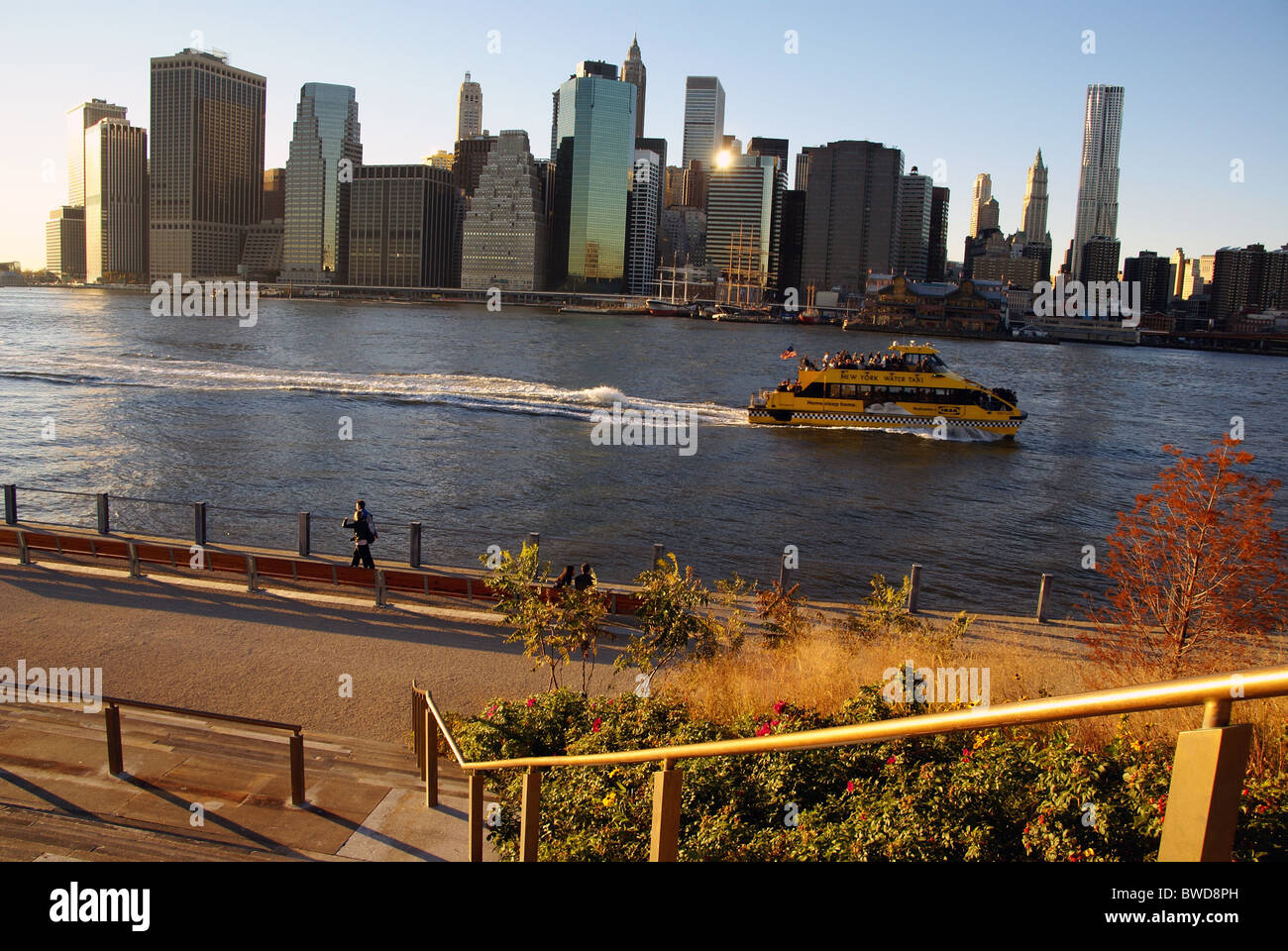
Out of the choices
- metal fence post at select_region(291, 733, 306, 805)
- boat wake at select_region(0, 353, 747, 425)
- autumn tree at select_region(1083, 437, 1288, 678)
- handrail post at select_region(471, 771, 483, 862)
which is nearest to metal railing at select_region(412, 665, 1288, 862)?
handrail post at select_region(471, 771, 483, 862)

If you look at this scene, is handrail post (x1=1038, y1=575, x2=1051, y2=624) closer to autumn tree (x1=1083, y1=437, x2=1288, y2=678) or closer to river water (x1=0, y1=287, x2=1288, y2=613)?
autumn tree (x1=1083, y1=437, x2=1288, y2=678)

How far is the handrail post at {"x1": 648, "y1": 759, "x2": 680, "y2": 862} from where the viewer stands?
3.35 meters

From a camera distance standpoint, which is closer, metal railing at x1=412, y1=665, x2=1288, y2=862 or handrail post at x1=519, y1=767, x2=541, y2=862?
metal railing at x1=412, y1=665, x2=1288, y2=862

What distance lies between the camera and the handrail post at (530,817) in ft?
14.8

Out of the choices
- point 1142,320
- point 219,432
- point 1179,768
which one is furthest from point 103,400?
point 1142,320

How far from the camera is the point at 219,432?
39.7m

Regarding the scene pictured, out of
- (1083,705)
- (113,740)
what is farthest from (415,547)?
(1083,705)

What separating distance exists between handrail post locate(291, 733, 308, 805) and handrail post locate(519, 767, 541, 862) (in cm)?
314

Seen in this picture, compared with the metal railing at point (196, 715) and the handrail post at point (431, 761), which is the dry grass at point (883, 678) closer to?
the handrail post at point (431, 761)

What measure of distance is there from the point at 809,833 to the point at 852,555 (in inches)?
766

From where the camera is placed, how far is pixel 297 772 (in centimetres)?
711

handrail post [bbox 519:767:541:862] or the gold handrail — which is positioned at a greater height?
the gold handrail

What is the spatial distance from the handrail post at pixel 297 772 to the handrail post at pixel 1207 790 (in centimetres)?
632

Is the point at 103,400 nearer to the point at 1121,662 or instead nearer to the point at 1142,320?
the point at 1121,662
